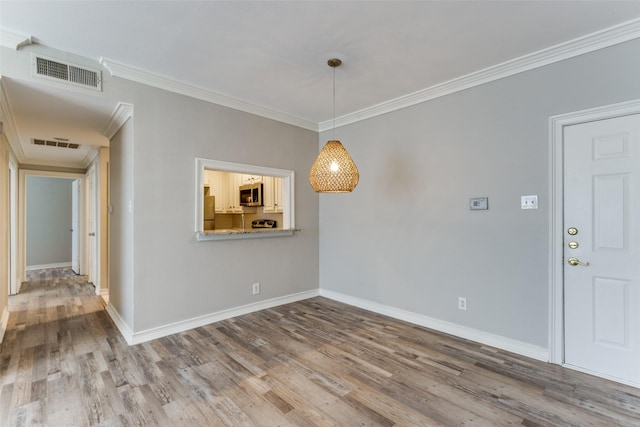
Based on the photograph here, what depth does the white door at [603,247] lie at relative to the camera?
2299 mm

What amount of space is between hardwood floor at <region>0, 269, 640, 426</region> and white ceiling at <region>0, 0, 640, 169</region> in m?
2.42

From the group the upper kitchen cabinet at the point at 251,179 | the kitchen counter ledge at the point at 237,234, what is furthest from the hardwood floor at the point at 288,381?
the upper kitchen cabinet at the point at 251,179

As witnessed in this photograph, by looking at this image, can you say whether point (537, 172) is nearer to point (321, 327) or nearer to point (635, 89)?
point (635, 89)

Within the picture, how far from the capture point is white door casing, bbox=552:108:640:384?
230cm

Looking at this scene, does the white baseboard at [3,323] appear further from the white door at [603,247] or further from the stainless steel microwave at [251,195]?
the white door at [603,247]

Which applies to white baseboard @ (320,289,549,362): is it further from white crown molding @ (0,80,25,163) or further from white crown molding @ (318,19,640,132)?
white crown molding @ (0,80,25,163)

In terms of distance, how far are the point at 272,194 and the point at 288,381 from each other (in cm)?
347

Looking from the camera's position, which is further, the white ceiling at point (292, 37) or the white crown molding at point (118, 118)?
the white crown molding at point (118, 118)

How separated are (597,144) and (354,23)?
2179mm

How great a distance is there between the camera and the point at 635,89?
228 cm

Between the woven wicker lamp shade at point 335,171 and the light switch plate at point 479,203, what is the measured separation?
4.20 ft

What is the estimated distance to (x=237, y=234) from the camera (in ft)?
12.4

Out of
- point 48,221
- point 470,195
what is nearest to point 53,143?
point 48,221

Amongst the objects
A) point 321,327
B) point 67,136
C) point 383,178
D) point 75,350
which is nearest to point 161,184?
point 75,350
